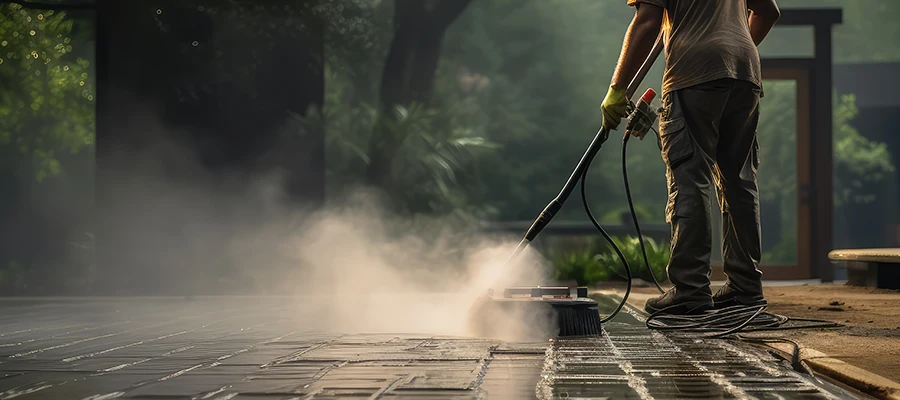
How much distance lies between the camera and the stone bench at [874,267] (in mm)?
8359

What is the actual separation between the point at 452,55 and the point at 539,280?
18550 millimetres

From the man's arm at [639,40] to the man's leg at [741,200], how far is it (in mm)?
518

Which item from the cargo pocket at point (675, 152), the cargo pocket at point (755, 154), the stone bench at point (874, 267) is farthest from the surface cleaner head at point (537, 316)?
the stone bench at point (874, 267)

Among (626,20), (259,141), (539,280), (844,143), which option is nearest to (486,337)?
(539,280)

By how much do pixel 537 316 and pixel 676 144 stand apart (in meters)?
1.29

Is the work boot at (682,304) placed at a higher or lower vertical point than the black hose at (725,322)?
higher

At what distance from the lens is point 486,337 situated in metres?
4.63

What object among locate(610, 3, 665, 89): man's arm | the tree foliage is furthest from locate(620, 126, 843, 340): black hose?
the tree foliage

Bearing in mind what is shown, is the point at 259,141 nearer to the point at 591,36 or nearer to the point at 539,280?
the point at 539,280

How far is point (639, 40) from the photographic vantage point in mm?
Answer: 5188

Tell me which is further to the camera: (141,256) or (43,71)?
(43,71)

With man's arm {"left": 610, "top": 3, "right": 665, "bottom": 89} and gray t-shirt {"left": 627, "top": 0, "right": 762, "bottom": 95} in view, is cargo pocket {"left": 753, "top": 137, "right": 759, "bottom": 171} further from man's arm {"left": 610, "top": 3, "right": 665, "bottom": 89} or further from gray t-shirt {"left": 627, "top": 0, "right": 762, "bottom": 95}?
man's arm {"left": 610, "top": 3, "right": 665, "bottom": 89}

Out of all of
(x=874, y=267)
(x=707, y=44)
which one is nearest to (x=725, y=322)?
(x=707, y=44)

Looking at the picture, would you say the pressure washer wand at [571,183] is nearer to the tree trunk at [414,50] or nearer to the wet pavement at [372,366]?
the wet pavement at [372,366]
